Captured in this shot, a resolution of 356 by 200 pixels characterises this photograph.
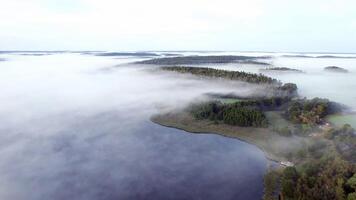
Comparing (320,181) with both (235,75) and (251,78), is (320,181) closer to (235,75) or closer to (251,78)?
(251,78)

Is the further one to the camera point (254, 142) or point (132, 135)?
point (132, 135)

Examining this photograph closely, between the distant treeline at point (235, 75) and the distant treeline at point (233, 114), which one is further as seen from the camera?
the distant treeline at point (235, 75)

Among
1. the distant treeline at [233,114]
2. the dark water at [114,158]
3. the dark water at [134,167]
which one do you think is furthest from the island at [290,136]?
the dark water at [134,167]

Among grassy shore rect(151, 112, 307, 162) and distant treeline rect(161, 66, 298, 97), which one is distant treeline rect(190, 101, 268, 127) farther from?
distant treeline rect(161, 66, 298, 97)

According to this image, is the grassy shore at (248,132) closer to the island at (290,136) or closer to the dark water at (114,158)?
the island at (290,136)

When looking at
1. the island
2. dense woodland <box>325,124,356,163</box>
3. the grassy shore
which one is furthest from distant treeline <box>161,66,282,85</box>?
dense woodland <box>325,124,356,163</box>

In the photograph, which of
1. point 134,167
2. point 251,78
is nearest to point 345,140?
point 134,167

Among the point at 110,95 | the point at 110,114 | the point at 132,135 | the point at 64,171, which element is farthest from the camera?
the point at 110,95

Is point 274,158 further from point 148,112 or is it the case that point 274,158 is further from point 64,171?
point 148,112

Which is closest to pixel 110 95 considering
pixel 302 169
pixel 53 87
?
pixel 53 87
